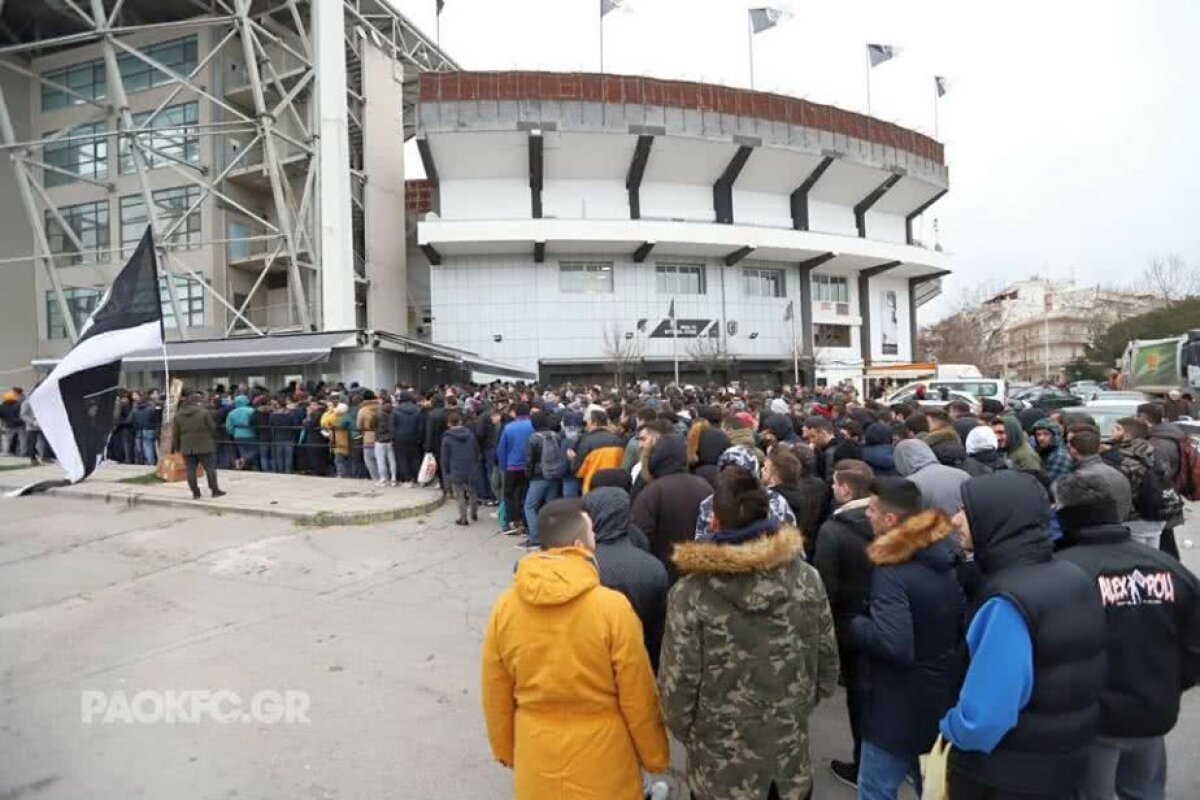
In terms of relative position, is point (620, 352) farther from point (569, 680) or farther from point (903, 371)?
point (569, 680)

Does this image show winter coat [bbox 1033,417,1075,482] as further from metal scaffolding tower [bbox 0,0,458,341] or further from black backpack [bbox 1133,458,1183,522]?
metal scaffolding tower [bbox 0,0,458,341]

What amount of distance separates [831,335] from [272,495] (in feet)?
124

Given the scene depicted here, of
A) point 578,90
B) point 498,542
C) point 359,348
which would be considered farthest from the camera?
point 578,90

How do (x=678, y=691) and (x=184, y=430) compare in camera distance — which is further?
(x=184, y=430)

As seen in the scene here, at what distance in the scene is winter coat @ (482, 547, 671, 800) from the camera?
2.29m

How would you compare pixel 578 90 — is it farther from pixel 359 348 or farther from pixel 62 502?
pixel 62 502

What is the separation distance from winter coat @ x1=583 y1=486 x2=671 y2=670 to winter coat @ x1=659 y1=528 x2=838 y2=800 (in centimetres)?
61

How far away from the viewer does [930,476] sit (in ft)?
15.4

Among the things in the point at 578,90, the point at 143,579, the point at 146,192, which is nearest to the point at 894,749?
the point at 143,579

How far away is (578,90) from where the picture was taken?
108ft

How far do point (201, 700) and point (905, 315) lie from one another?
49.5 metres

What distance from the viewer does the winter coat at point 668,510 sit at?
14.9 feet

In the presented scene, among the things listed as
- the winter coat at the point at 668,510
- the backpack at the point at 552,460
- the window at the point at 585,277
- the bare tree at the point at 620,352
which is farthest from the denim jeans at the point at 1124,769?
the window at the point at 585,277

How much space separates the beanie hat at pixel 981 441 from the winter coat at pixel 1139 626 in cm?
364
